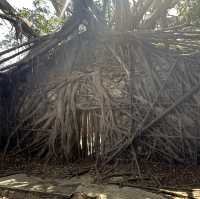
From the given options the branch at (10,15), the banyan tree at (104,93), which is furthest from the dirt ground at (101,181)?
the branch at (10,15)

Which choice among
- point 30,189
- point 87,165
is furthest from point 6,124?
point 30,189

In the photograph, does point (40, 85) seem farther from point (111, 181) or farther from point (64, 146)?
point (111, 181)

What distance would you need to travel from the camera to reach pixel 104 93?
5512 mm

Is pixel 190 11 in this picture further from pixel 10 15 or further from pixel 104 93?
pixel 10 15

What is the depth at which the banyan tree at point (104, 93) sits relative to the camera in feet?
16.6

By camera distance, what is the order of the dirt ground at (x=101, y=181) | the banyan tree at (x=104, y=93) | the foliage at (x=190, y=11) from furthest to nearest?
the foliage at (x=190, y=11), the banyan tree at (x=104, y=93), the dirt ground at (x=101, y=181)

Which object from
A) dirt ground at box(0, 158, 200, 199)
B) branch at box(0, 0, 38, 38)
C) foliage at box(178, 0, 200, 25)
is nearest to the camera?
dirt ground at box(0, 158, 200, 199)

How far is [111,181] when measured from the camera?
4.26m

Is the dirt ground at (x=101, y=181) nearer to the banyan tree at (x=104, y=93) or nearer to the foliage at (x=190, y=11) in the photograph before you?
the banyan tree at (x=104, y=93)

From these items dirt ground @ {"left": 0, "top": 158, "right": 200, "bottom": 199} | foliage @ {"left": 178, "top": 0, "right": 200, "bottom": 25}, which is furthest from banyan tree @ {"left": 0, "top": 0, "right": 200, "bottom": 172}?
foliage @ {"left": 178, "top": 0, "right": 200, "bottom": 25}

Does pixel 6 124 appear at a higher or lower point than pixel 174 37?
lower

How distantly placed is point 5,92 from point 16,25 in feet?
6.98

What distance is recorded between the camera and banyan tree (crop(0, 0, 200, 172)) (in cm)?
505

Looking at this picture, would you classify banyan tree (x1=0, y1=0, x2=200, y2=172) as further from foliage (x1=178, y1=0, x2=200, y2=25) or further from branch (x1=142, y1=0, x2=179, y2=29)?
foliage (x1=178, y1=0, x2=200, y2=25)
